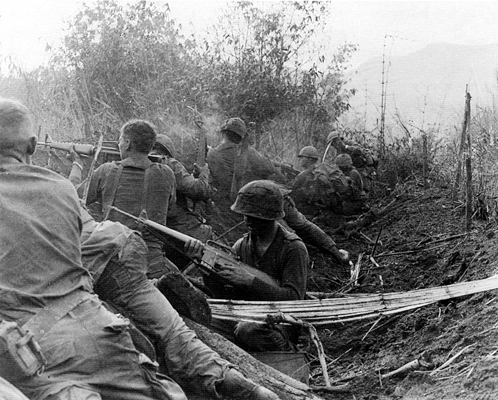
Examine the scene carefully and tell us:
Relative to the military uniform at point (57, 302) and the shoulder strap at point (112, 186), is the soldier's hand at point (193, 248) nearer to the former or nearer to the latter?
the shoulder strap at point (112, 186)

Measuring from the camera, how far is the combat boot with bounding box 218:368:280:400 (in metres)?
4.12

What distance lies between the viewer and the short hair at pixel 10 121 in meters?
3.49

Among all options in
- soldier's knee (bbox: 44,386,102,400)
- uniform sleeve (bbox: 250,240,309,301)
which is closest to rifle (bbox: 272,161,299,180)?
uniform sleeve (bbox: 250,240,309,301)

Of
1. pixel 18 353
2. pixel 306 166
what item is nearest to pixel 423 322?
pixel 18 353

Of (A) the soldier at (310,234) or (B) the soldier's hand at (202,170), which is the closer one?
(B) the soldier's hand at (202,170)

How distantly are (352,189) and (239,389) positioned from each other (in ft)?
32.6

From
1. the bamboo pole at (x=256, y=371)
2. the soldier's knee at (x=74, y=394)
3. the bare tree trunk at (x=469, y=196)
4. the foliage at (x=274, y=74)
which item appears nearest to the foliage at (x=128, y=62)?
the foliage at (x=274, y=74)

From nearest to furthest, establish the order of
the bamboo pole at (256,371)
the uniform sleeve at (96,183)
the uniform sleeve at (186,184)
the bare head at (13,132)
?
the bare head at (13,132), the bamboo pole at (256,371), the uniform sleeve at (96,183), the uniform sleeve at (186,184)

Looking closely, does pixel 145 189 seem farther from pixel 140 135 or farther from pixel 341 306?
pixel 341 306

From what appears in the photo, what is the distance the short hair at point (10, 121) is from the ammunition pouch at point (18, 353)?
96 cm

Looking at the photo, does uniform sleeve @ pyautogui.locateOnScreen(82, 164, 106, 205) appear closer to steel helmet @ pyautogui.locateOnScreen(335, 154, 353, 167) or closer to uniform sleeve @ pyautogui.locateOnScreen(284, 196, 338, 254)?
uniform sleeve @ pyautogui.locateOnScreen(284, 196, 338, 254)

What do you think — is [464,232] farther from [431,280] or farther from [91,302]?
[91,302]

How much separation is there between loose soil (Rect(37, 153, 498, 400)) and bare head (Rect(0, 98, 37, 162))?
2.84 m

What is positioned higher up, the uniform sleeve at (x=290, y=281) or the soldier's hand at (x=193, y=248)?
the soldier's hand at (x=193, y=248)
